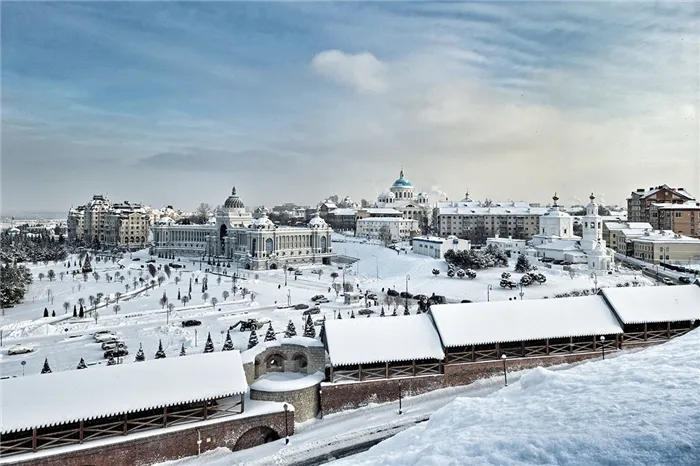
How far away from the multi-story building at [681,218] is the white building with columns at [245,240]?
163 ft

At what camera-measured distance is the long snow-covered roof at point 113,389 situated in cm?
1377

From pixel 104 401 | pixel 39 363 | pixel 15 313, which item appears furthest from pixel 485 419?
pixel 15 313

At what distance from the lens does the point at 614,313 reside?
21.0 m

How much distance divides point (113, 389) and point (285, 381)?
5732mm

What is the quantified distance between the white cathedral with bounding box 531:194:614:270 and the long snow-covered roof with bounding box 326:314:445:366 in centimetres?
4005

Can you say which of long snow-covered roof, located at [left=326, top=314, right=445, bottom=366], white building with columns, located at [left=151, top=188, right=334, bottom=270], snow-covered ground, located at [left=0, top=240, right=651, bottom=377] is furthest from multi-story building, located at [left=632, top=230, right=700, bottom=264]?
long snow-covered roof, located at [left=326, top=314, right=445, bottom=366]

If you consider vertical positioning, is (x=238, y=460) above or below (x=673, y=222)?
below

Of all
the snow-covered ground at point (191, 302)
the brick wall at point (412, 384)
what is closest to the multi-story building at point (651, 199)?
the snow-covered ground at point (191, 302)

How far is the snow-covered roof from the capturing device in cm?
2080

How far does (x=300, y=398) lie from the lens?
17172 millimetres

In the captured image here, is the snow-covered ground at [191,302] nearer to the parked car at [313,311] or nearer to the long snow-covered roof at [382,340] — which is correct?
the parked car at [313,311]

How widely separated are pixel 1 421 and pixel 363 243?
68.9m

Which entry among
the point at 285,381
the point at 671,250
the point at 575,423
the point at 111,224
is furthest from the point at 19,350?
the point at 111,224

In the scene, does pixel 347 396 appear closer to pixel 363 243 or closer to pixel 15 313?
pixel 15 313
